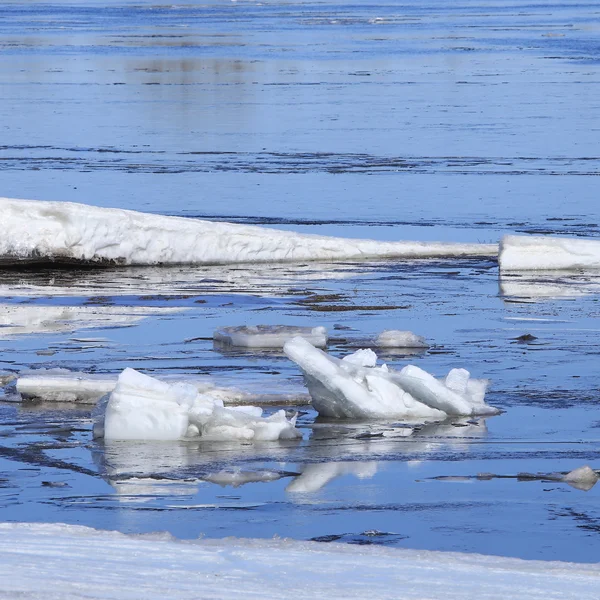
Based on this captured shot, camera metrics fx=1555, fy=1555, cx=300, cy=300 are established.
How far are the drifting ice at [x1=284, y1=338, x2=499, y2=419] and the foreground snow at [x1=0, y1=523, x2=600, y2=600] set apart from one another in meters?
2.19

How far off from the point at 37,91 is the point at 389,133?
12.2 meters

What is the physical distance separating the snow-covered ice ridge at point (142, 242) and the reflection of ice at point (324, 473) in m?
6.34

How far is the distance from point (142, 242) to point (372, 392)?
5.60m

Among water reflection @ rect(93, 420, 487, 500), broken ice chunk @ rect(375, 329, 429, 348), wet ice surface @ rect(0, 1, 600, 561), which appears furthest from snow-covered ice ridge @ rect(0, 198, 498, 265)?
water reflection @ rect(93, 420, 487, 500)

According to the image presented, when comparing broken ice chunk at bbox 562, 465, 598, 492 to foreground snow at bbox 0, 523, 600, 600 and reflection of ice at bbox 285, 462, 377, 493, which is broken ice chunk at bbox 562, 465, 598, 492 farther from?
foreground snow at bbox 0, 523, 600, 600

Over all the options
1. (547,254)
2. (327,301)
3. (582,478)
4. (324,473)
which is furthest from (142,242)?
(582,478)

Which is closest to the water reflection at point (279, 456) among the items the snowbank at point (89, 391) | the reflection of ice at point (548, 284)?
the snowbank at point (89, 391)

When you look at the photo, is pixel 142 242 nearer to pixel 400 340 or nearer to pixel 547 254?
pixel 547 254

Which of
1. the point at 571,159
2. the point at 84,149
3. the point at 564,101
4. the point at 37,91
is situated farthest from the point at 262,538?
the point at 37,91

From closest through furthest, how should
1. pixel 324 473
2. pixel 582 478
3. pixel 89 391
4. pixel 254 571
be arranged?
1. pixel 254 571
2. pixel 582 478
3. pixel 324 473
4. pixel 89 391

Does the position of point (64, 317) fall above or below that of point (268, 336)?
above

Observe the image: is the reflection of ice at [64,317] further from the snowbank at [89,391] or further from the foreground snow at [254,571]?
the foreground snow at [254,571]

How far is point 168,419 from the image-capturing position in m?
7.06

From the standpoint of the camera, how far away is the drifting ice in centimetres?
748
